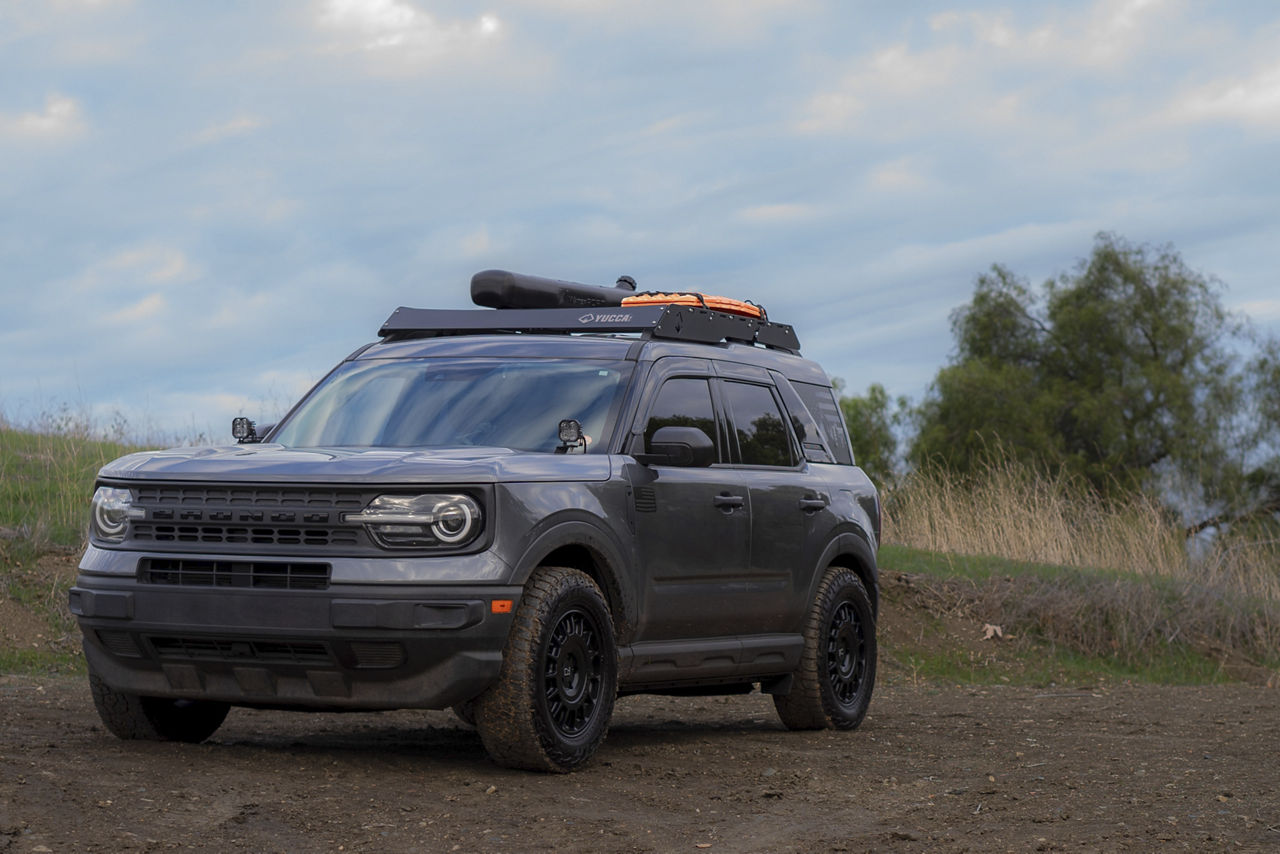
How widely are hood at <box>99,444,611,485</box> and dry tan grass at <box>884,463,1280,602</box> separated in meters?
12.3

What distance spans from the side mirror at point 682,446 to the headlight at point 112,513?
2.40 metres

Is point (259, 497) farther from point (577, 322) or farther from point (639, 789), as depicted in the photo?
point (577, 322)

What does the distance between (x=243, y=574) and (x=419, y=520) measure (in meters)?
0.79

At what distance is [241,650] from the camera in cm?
677

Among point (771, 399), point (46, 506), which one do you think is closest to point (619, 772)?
point (771, 399)

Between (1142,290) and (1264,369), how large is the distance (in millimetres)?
4907

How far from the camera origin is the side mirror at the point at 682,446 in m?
7.67

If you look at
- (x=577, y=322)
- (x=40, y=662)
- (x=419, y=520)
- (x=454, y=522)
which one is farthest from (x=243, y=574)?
(x=40, y=662)

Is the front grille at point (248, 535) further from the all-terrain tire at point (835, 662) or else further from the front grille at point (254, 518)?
the all-terrain tire at point (835, 662)

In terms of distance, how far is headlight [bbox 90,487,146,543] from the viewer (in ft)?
23.3

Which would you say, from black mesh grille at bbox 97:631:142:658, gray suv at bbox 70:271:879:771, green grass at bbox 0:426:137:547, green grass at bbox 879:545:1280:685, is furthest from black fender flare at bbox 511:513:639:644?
green grass at bbox 0:426:137:547

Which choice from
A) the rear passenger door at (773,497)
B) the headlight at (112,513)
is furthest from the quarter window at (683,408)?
the headlight at (112,513)

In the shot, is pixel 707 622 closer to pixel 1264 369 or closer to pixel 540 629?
pixel 540 629

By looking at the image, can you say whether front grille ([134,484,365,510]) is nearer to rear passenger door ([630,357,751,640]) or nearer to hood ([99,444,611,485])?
hood ([99,444,611,485])
